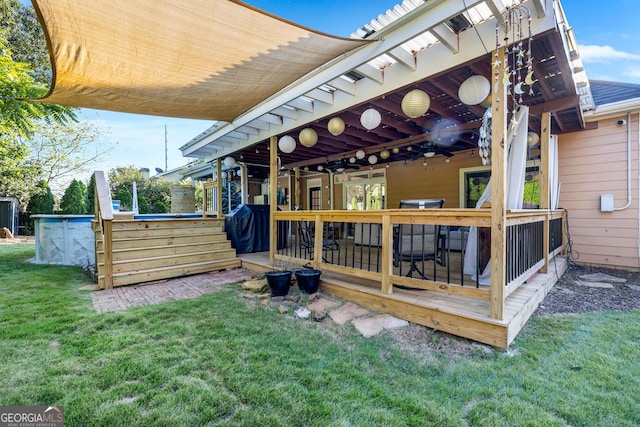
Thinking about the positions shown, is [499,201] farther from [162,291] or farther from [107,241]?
[107,241]

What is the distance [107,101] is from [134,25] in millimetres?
1763

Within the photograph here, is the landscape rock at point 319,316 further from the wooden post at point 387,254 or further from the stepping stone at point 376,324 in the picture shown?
the wooden post at point 387,254

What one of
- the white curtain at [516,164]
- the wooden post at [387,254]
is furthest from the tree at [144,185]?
the white curtain at [516,164]

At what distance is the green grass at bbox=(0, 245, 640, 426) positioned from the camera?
65.7 inches

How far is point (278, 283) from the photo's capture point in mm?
3750

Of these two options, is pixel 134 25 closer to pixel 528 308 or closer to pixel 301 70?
pixel 301 70

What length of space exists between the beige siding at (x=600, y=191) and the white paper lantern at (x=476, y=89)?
424 centimetres

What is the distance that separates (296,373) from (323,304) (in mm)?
1460

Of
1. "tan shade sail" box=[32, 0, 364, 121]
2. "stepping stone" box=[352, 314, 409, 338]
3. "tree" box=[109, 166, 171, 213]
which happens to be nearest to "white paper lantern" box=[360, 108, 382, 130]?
"tan shade sail" box=[32, 0, 364, 121]

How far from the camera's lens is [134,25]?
2209 millimetres

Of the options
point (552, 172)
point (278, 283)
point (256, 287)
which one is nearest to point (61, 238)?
point (256, 287)

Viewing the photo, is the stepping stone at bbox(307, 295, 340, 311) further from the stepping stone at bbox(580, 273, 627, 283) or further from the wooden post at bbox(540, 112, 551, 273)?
the stepping stone at bbox(580, 273, 627, 283)

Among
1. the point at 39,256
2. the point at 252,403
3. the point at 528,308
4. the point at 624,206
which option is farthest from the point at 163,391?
the point at 624,206

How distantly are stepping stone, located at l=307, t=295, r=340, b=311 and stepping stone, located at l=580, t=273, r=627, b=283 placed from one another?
4.26 meters
